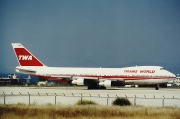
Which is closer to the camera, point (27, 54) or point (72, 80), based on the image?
point (72, 80)

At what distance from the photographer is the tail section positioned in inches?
2469

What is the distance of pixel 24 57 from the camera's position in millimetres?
62719

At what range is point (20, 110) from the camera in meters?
23.4

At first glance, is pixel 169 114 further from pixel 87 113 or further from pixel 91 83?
pixel 91 83

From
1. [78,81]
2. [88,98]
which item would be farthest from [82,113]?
[78,81]

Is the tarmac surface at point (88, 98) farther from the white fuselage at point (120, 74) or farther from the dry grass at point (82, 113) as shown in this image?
the white fuselage at point (120, 74)

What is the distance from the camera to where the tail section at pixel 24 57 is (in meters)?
62.7

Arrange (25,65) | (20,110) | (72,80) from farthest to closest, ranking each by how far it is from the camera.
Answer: (25,65), (72,80), (20,110)

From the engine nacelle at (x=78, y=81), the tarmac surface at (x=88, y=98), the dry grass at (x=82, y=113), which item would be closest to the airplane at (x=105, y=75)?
the engine nacelle at (x=78, y=81)

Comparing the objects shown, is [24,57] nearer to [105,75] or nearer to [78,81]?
[78,81]

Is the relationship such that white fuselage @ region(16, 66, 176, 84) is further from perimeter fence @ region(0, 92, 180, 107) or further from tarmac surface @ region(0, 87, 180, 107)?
perimeter fence @ region(0, 92, 180, 107)

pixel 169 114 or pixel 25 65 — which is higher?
pixel 25 65

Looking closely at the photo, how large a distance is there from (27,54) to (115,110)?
137 feet

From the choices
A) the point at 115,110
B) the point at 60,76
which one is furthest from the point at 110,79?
the point at 115,110
